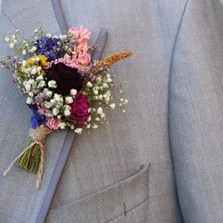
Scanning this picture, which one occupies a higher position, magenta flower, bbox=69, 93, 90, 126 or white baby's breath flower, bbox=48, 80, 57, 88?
white baby's breath flower, bbox=48, 80, 57, 88

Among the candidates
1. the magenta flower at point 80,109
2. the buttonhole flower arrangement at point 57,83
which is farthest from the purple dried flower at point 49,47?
the magenta flower at point 80,109

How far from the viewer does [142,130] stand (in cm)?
103

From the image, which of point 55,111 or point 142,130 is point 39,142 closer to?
point 55,111

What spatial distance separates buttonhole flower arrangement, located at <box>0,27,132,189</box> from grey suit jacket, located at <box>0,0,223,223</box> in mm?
41

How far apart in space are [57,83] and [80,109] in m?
0.08

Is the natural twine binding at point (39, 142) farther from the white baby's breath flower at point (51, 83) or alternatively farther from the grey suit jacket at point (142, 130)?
the white baby's breath flower at point (51, 83)

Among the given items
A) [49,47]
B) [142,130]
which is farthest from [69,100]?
[142,130]

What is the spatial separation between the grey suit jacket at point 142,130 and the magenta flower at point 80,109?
0.25ft

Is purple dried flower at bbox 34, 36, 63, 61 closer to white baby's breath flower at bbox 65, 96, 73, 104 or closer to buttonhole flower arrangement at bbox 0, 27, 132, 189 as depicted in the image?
buttonhole flower arrangement at bbox 0, 27, 132, 189

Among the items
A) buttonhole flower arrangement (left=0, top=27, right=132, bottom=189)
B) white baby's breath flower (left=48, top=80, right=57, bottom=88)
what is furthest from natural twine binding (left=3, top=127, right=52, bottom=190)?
white baby's breath flower (left=48, top=80, right=57, bottom=88)

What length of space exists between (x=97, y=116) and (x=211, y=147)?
29 centimetres

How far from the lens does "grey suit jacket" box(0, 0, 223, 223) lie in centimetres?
94

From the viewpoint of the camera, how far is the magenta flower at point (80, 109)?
34.4 inches

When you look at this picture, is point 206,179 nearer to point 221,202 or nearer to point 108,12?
point 221,202
